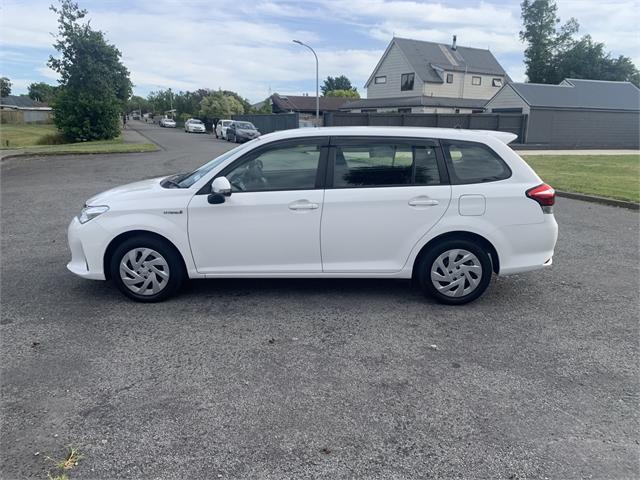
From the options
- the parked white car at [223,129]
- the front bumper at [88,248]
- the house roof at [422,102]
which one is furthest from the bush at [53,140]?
the front bumper at [88,248]

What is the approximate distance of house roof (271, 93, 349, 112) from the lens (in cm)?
6269

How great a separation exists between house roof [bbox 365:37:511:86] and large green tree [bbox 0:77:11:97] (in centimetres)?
8869

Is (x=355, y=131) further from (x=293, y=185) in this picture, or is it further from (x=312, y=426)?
(x=312, y=426)

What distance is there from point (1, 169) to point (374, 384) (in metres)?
17.0

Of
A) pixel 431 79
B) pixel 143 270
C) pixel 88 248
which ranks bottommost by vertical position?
pixel 143 270

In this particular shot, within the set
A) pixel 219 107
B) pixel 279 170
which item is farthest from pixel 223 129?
pixel 279 170

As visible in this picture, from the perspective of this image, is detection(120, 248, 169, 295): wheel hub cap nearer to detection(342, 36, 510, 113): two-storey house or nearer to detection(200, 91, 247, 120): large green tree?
detection(342, 36, 510, 113): two-storey house

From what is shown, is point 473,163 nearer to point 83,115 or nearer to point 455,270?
point 455,270

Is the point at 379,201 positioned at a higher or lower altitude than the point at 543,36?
lower

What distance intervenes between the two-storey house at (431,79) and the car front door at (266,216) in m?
38.2

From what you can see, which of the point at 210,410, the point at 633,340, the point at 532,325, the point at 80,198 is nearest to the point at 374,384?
the point at 210,410

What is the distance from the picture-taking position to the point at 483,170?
4.63m

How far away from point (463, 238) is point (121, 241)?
3343 mm

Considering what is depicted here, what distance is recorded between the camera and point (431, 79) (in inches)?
1657
